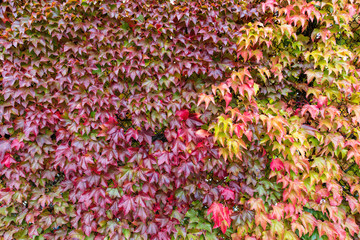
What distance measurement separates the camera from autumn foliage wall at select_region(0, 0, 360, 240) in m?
2.30

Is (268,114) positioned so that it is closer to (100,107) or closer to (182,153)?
(182,153)

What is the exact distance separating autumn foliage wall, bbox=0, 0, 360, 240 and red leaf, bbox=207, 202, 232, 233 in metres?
0.02

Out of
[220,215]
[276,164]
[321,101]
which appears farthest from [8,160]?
[321,101]

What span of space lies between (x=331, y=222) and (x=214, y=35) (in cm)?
263

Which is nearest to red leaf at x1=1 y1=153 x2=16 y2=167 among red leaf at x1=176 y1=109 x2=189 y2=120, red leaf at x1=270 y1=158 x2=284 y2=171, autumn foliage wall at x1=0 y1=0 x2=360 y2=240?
autumn foliage wall at x1=0 y1=0 x2=360 y2=240

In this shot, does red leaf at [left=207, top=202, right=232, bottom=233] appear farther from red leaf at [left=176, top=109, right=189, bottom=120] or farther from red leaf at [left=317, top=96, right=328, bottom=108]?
→ red leaf at [left=317, top=96, right=328, bottom=108]

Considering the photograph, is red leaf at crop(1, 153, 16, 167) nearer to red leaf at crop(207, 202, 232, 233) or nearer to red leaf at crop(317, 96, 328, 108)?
red leaf at crop(207, 202, 232, 233)

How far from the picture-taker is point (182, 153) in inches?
91.7

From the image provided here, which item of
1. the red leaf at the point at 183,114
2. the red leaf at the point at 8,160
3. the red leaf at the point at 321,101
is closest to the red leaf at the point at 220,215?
the red leaf at the point at 183,114

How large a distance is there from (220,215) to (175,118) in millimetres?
1185

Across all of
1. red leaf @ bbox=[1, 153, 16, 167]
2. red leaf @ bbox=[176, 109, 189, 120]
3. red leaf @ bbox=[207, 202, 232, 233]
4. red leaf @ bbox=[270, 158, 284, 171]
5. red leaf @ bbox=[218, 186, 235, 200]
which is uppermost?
red leaf @ bbox=[176, 109, 189, 120]

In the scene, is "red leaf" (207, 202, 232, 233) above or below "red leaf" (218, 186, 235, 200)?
below

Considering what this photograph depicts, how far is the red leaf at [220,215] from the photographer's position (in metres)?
2.31

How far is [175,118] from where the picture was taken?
234 cm
